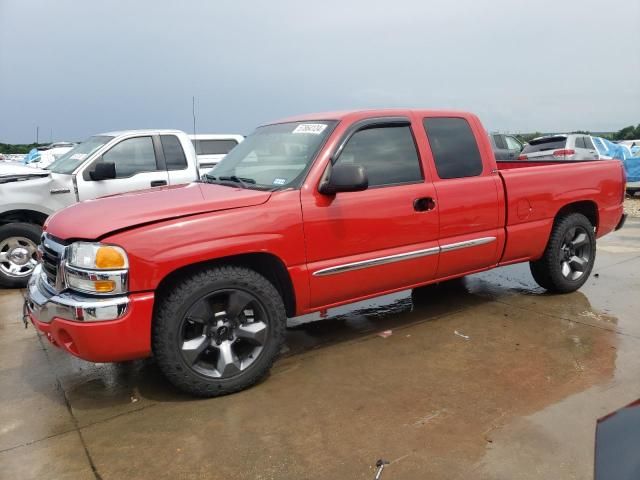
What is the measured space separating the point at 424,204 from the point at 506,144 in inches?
606

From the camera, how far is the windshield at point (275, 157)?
3.84 metres

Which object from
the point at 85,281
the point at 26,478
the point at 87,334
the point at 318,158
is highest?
the point at 318,158

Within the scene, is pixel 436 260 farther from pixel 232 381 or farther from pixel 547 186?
pixel 232 381

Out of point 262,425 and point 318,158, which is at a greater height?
point 318,158

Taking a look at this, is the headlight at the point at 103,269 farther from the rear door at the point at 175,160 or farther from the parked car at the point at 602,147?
the parked car at the point at 602,147

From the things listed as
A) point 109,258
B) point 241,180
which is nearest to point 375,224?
point 241,180

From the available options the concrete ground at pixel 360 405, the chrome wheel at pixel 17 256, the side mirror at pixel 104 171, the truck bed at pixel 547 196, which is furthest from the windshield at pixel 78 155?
the truck bed at pixel 547 196

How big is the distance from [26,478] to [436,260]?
3064 mm

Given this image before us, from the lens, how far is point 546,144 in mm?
16516

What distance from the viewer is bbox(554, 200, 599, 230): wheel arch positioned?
17.2 feet

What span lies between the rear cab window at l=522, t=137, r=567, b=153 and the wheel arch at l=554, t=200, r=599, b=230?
A: 458 inches

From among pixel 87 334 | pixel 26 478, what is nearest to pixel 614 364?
pixel 87 334

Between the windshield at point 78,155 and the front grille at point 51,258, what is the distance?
367cm

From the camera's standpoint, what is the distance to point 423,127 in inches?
172
